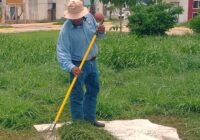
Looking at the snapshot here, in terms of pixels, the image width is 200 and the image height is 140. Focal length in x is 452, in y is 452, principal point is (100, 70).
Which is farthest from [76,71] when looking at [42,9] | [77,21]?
[42,9]

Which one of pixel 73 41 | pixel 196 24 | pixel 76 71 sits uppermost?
pixel 73 41

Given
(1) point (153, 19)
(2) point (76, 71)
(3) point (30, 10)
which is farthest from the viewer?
(3) point (30, 10)

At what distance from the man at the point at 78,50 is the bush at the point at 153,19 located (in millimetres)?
10676

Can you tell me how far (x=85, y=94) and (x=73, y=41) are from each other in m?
0.71

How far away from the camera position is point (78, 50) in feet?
17.0

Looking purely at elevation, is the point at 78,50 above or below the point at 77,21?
below

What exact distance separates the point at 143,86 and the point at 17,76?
7.79 ft

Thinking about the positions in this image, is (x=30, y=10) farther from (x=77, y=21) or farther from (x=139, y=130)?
(x=77, y=21)

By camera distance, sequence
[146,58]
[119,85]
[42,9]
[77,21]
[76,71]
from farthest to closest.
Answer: [42,9]
[146,58]
[119,85]
[77,21]
[76,71]

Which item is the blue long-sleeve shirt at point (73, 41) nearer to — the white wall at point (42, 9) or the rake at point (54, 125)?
the rake at point (54, 125)

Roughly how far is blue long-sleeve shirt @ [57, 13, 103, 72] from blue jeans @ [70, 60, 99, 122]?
133 millimetres

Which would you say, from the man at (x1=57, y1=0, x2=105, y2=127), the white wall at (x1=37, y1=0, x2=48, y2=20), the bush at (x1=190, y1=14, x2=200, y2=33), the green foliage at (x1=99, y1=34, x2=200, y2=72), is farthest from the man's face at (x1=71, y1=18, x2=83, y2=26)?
the white wall at (x1=37, y1=0, x2=48, y2=20)

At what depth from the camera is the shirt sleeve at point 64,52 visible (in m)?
5.00

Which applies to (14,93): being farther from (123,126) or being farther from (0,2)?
(0,2)
